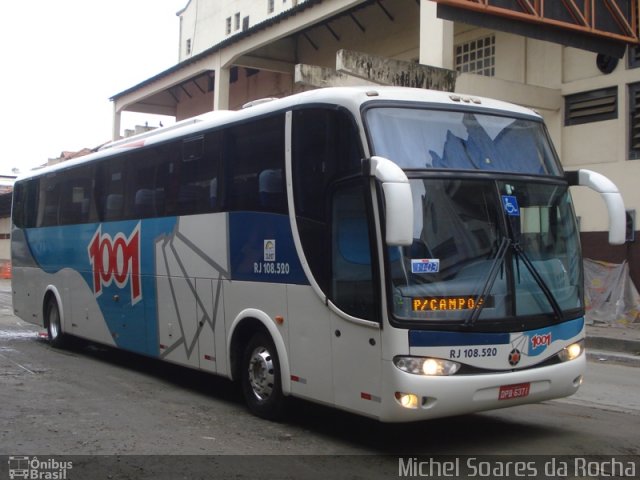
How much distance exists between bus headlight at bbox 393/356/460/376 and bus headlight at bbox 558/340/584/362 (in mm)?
1333

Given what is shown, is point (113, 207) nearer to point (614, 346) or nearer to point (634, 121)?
point (614, 346)

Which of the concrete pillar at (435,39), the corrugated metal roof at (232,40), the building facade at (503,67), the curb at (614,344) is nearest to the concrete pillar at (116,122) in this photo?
the corrugated metal roof at (232,40)

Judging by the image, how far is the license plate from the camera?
6609mm

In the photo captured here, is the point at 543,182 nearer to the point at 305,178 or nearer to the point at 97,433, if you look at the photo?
the point at 305,178

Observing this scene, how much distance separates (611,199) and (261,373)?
13.0 feet

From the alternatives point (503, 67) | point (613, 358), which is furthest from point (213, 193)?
point (503, 67)

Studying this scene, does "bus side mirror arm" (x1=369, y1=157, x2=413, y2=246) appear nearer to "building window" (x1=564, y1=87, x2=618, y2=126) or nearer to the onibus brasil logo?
the onibus brasil logo

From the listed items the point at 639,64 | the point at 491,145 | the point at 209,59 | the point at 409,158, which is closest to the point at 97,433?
the point at 409,158

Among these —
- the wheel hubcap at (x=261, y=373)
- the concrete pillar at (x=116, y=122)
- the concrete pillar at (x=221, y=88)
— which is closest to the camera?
the wheel hubcap at (x=261, y=373)

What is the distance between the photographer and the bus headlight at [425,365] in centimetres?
629

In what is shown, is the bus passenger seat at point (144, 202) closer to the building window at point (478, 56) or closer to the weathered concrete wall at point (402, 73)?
the weathered concrete wall at point (402, 73)

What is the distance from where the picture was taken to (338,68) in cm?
1741

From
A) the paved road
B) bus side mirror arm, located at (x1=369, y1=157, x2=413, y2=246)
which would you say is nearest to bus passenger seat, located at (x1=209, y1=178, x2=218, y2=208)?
the paved road

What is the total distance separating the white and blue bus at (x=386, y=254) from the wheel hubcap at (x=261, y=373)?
0.08 feet
